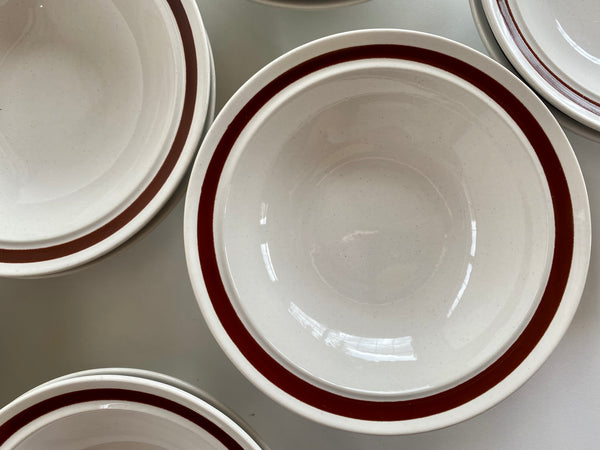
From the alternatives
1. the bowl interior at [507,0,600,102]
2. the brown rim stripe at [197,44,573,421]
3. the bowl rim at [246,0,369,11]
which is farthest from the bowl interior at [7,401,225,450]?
the bowl interior at [507,0,600,102]

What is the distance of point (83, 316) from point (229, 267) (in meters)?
0.25

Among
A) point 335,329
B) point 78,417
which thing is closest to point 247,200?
point 335,329

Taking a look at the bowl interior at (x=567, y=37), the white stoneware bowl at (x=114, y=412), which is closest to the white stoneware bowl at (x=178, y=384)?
the white stoneware bowl at (x=114, y=412)

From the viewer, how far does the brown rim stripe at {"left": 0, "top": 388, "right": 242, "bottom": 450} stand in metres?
0.52

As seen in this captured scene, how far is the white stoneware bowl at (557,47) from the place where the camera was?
544 mm

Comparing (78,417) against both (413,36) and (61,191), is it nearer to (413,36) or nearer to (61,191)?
(61,191)

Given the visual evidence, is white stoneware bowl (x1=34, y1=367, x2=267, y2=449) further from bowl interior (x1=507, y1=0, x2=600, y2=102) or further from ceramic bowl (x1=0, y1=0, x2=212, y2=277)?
bowl interior (x1=507, y1=0, x2=600, y2=102)

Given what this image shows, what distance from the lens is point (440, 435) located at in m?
0.65

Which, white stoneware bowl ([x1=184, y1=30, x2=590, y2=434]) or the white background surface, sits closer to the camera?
white stoneware bowl ([x1=184, y1=30, x2=590, y2=434])

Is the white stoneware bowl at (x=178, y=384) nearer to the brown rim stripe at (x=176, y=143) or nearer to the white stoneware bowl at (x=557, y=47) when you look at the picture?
the brown rim stripe at (x=176, y=143)

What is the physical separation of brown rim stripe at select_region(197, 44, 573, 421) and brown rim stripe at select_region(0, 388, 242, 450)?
8 cm

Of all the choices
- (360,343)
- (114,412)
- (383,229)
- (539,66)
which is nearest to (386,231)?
(383,229)

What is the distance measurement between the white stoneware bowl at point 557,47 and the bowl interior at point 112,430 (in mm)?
489

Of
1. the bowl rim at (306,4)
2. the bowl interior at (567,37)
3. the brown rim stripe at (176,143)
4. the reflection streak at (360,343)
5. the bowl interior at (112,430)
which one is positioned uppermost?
the bowl interior at (567,37)
